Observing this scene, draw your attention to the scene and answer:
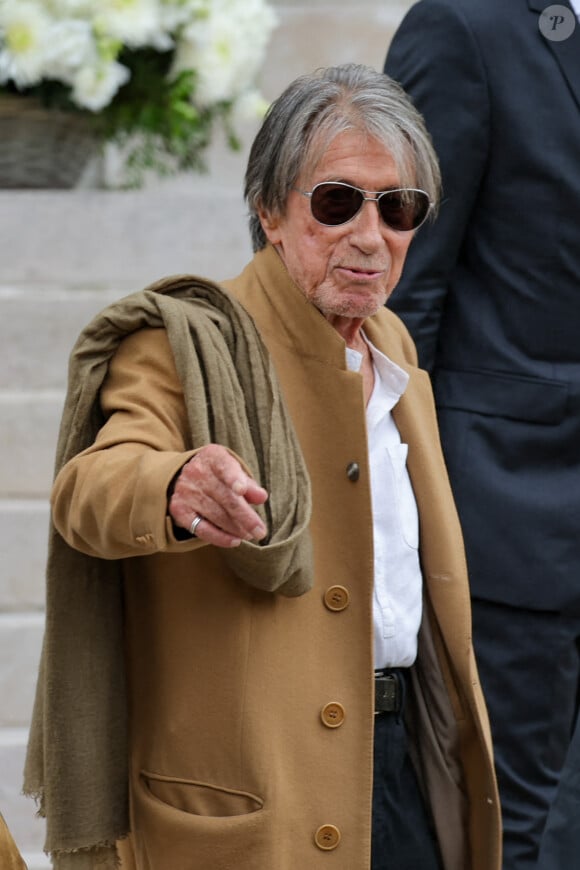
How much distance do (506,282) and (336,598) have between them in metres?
0.95

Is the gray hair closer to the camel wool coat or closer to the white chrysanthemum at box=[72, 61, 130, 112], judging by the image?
the camel wool coat

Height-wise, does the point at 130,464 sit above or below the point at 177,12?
below

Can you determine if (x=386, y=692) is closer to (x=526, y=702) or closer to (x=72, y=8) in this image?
(x=526, y=702)

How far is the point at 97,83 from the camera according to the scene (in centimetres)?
375

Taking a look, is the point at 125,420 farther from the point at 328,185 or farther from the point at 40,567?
the point at 40,567

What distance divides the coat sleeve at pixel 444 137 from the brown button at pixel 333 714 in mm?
927

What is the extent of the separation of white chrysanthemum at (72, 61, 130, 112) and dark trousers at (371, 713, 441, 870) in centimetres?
174

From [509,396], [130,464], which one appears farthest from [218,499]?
[509,396]

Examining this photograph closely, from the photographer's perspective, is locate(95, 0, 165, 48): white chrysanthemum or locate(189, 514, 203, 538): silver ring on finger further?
locate(95, 0, 165, 48): white chrysanthemum

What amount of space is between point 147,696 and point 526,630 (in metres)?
1.00

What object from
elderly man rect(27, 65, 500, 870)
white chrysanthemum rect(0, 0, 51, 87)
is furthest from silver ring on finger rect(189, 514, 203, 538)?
white chrysanthemum rect(0, 0, 51, 87)

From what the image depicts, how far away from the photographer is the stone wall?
3973 millimetres

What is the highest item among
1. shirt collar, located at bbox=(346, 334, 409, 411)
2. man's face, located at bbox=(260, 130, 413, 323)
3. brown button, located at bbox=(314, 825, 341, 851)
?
man's face, located at bbox=(260, 130, 413, 323)

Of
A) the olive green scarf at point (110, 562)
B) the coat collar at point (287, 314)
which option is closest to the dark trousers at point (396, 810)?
the olive green scarf at point (110, 562)
